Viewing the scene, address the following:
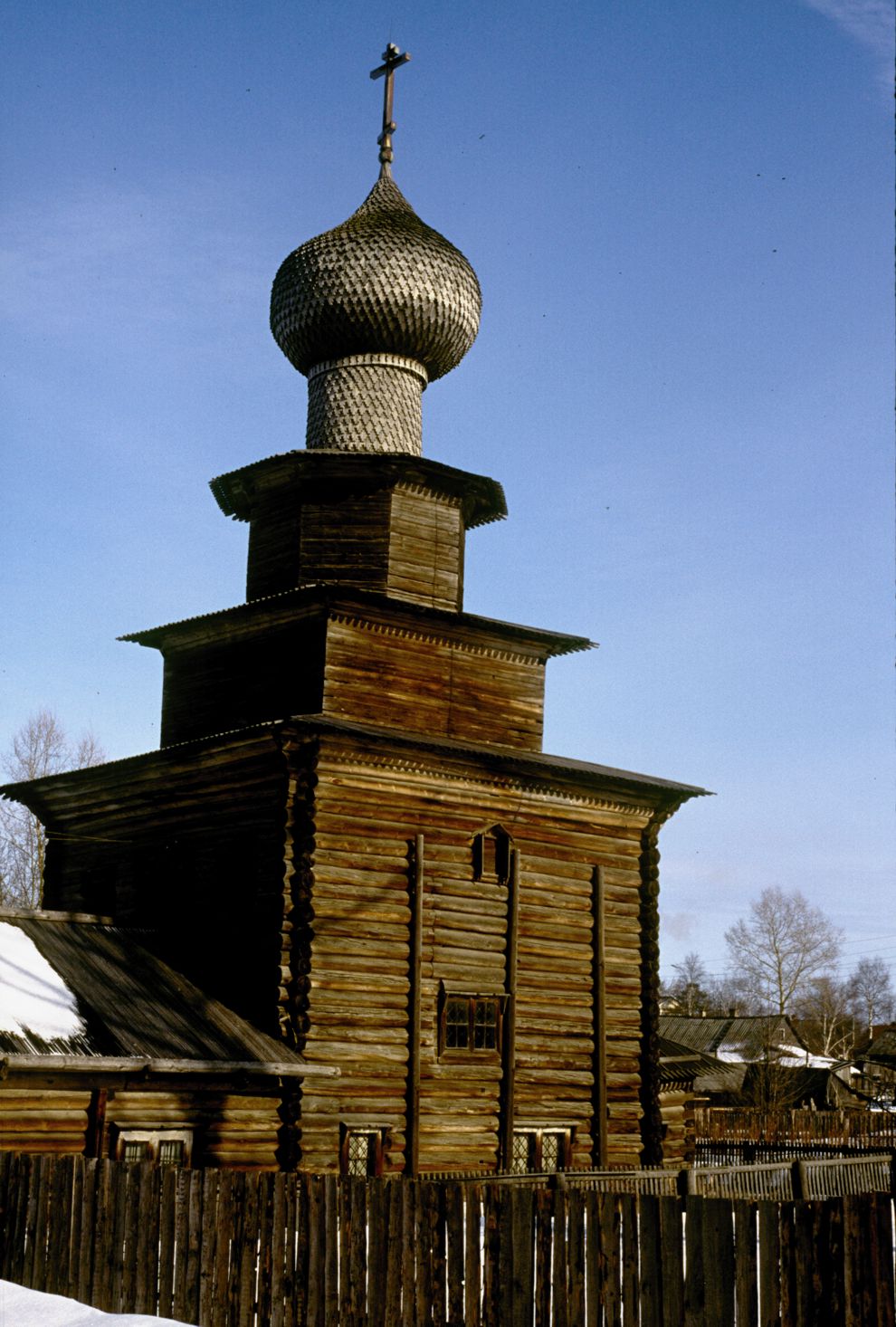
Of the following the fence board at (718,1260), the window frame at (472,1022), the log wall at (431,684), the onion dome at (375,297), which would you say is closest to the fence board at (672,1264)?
the fence board at (718,1260)

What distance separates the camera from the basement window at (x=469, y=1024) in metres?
20.3

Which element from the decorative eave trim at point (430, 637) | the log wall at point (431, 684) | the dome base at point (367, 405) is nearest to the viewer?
the log wall at point (431, 684)

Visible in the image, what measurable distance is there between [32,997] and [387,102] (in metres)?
18.6

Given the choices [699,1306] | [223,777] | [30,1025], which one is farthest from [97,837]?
[699,1306]

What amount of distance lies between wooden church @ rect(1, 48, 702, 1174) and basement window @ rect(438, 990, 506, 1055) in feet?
0.16

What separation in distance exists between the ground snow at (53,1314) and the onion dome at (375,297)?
57.3 feet

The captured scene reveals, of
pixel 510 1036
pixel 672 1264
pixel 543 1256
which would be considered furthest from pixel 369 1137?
pixel 672 1264

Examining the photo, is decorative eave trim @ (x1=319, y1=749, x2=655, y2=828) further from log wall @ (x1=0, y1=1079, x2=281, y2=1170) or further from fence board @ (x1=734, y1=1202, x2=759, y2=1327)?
fence board @ (x1=734, y1=1202, x2=759, y2=1327)

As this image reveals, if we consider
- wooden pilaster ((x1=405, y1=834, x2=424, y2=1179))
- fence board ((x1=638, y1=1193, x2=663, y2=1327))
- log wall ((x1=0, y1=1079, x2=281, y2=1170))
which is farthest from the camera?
wooden pilaster ((x1=405, y1=834, x2=424, y2=1179))

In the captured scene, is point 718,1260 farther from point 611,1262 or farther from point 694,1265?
point 611,1262

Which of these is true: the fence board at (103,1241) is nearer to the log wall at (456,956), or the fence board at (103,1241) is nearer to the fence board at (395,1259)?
the fence board at (395,1259)

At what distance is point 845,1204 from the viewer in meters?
7.50

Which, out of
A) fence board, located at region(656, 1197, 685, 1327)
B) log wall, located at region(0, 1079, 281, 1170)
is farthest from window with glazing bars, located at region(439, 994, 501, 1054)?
fence board, located at region(656, 1197, 685, 1327)

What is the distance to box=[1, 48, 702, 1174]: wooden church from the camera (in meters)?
19.5
